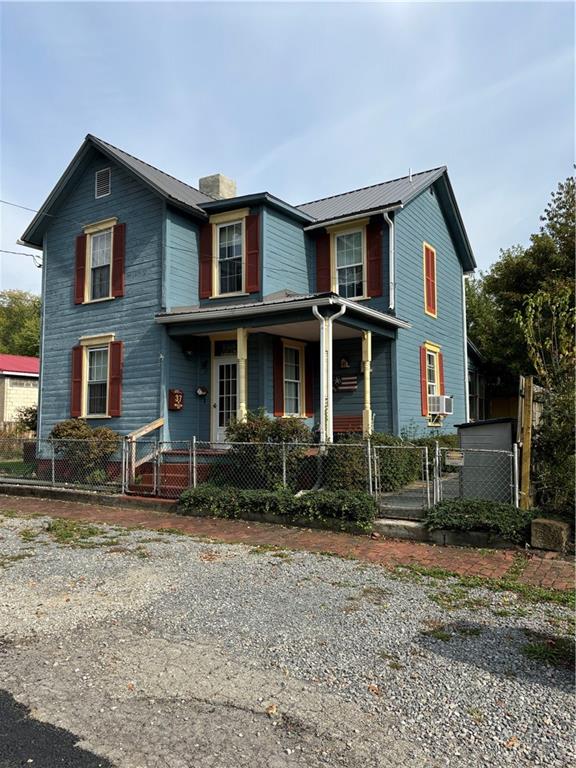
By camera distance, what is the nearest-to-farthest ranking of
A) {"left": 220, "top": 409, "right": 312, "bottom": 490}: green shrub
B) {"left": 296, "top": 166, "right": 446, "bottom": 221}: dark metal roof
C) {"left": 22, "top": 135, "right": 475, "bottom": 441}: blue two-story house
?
{"left": 220, "top": 409, "right": 312, "bottom": 490}: green shrub, {"left": 22, "top": 135, "right": 475, "bottom": 441}: blue two-story house, {"left": 296, "top": 166, "right": 446, "bottom": 221}: dark metal roof

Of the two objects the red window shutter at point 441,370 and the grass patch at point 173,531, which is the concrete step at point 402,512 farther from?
the red window shutter at point 441,370

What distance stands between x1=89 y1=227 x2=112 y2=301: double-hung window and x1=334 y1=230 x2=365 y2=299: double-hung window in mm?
5731

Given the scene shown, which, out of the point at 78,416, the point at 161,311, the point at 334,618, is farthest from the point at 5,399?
the point at 334,618

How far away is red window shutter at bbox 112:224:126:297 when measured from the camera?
14.0 meters

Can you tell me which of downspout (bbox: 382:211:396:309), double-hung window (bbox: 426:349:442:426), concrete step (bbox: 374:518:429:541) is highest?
downspout (bbox: 382:211:396:309)

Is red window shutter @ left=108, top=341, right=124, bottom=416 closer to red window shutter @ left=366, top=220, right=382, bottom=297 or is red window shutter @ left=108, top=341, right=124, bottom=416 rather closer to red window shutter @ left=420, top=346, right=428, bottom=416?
red window shutter @ left=366, top=220, right=382, bottom=297

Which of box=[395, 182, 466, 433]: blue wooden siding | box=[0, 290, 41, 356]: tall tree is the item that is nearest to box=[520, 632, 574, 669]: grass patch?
box=[395, 182, 466, 433]: blue wooden siding

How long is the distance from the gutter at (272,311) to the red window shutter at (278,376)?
5.08 ft

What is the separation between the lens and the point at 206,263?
1372 cm

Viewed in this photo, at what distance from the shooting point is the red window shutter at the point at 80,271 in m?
14.8

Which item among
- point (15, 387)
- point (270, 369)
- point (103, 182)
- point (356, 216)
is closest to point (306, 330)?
point (270, 369)

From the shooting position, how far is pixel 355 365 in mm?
12992

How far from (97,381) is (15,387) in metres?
16.5

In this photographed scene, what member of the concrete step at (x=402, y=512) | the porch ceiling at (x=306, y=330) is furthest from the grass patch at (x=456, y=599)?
the porch ceiling at (x=306, y=330)
